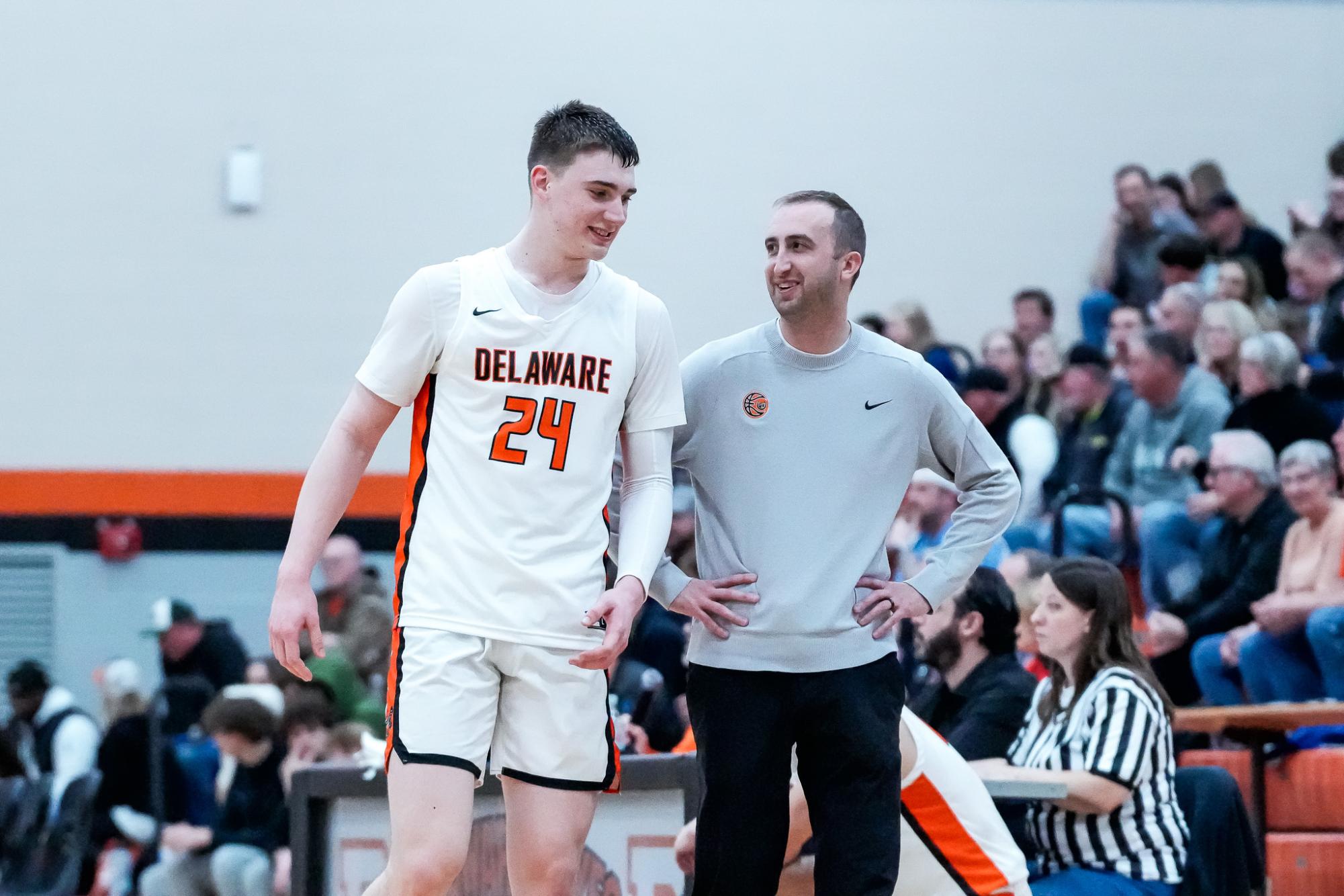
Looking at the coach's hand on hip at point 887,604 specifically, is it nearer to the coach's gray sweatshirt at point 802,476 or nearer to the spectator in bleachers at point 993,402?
the coach's gray sweatshirt at point 802,476

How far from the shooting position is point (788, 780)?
3873mm

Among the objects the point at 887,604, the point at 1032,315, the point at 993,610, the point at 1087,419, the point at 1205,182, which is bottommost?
the point at 993,610

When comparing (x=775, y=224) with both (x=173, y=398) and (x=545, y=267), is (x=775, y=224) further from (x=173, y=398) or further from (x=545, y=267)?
(x=173, y=398)

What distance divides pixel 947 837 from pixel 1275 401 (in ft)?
14.9

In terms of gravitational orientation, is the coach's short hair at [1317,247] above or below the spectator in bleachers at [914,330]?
above

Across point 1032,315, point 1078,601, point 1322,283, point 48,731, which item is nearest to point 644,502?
point 1078,601

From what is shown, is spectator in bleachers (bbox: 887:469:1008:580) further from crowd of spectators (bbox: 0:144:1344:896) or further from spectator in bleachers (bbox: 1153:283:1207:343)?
spectator in bleachers (bbox: 1153:283:1207:343)

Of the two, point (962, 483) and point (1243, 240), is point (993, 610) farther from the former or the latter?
point (1243, 240)

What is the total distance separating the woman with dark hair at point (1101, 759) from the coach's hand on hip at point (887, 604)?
81cm

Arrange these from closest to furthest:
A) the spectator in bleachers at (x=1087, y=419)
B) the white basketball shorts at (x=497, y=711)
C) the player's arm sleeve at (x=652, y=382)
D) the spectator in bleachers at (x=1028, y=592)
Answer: the white basketball shorts at (x=497, y=711) → the player's arm sleeve at (x=652, y=382) → the spectator in bleachers at (x=1028, y=592) → the spectator in bleachers at (x=1087, y=419)

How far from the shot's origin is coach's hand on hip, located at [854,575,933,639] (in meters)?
3.87

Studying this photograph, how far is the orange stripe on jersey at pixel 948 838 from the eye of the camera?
13.5 ft

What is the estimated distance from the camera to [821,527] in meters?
3.89

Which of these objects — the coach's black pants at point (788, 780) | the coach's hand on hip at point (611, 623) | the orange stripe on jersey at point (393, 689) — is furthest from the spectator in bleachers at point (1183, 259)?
the orange stripe on jersey at point (393, 689)
